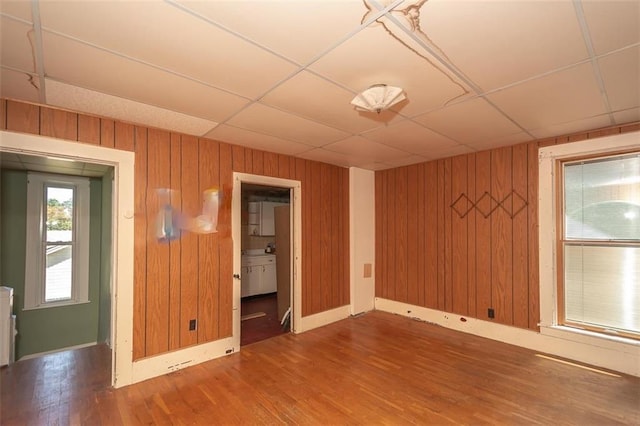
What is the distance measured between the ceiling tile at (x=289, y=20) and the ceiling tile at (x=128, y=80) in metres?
0.73

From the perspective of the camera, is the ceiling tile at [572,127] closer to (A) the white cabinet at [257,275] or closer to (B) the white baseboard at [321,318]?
(B) the white baseboard at [321,318]

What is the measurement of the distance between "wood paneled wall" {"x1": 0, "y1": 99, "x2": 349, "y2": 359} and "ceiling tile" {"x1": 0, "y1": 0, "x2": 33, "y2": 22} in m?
1.29

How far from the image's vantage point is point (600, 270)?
3.13 m

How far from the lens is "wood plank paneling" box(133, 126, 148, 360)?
9.11 feet

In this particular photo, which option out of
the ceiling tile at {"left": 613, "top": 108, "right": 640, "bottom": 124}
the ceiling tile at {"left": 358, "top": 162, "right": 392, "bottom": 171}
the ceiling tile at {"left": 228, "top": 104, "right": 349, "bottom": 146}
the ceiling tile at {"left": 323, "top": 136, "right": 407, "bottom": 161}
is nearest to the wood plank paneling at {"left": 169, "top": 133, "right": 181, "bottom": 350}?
the ceiling tile at {"left": 228, "top": 104, "right": 349, "bottom": 146}

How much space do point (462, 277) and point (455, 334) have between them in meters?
0.76

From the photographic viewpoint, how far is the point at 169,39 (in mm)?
1565

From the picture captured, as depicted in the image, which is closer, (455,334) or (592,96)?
(592,96)

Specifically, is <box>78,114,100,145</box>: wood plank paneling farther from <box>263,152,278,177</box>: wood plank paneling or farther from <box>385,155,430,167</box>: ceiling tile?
<box>385,155,430,167</box>: ceiling tile

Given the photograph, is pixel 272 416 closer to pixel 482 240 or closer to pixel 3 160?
pixel 482 240

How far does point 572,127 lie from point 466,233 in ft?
5.49

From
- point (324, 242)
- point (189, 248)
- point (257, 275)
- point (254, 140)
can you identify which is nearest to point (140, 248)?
point (189, 248)

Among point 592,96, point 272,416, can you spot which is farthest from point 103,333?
point 592,96

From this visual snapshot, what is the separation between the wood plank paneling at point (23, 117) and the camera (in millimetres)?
2256
